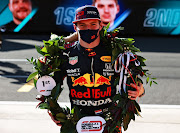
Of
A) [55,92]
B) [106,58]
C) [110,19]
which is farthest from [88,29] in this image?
[110,19]

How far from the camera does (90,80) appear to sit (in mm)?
3363

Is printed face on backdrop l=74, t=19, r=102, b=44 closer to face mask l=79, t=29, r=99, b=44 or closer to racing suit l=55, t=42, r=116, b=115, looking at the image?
face mask l=79, t=29, r=99, b=44


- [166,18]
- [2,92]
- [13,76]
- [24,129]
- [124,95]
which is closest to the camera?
[124,95]

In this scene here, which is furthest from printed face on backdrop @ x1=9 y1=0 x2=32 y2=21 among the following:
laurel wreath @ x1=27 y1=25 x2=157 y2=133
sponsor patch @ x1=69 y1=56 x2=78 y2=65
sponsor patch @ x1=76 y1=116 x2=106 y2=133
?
sponsor patch @ x1=76 y1=116 x2=106 y2=133

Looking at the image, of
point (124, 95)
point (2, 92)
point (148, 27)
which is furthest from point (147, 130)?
point (148, 27)

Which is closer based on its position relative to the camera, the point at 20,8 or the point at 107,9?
the point at 107,9

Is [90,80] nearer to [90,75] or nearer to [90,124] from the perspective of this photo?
[90,75]

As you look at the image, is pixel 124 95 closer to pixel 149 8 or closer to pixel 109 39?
pixel 109 39

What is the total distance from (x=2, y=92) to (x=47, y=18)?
36.3 ft

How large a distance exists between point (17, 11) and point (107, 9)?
537 cm

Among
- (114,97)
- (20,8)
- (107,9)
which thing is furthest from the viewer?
(20,8)

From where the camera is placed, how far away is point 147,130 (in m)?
5.66

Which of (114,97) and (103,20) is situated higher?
(103,20)

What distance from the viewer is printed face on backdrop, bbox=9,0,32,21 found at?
1831 cm
